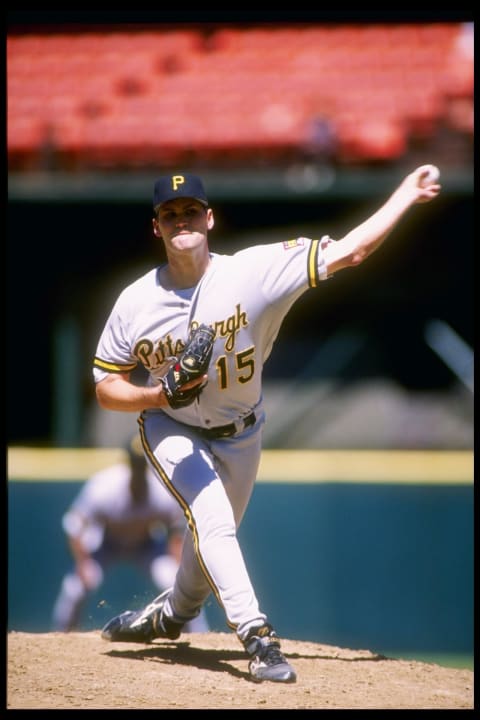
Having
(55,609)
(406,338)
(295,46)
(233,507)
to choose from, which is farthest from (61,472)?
(295,46)

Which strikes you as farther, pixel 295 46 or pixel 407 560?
pixel 295 46

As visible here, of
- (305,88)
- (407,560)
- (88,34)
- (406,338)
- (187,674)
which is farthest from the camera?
(88,34)

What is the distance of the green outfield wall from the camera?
24.0 feet

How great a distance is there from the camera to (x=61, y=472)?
299 inches

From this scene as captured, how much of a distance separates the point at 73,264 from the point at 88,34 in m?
2.59

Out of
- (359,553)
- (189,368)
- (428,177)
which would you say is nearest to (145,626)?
(189,368)

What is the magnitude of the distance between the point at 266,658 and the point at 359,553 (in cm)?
371

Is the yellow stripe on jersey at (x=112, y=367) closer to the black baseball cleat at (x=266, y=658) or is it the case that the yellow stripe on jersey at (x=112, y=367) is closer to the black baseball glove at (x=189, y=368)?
the black baseball glove at (x=189, y=368)

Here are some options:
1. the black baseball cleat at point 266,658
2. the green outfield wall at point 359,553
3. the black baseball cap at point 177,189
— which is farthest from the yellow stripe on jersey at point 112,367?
the green outfield wall at point 359,553

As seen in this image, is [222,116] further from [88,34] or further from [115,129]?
[88,34]

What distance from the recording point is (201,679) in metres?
3.90

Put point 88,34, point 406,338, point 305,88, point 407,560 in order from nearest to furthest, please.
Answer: point 407,560, point 406,338, point 305,88, point 88,34

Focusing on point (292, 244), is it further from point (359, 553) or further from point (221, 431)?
point (359, 553)

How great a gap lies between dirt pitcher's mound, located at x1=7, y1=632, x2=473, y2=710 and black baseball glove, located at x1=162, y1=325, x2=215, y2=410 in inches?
34.6
